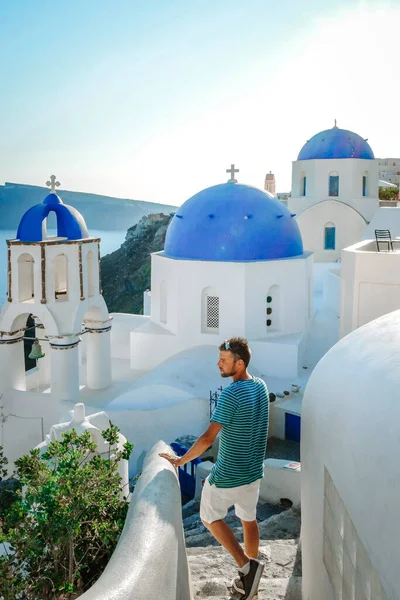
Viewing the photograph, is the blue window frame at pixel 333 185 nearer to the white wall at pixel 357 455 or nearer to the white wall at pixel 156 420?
the white wall at pixel 156 420

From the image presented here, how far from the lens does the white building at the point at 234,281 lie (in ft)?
46.8

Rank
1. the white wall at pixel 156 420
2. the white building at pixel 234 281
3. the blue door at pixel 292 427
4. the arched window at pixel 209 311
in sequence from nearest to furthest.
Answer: the white wall at pixel 156 420 < the blue door at pixel 292 427 < the white building at pixel 234 281 < the arched window at pixel 209 311

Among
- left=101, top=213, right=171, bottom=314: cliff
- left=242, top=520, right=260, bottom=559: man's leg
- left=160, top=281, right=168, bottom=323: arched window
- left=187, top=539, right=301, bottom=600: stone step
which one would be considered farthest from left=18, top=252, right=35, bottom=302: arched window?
left=101, top=213, right=171, bottom=314: cliff

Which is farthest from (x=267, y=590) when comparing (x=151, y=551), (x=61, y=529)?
(x=151, y=551)

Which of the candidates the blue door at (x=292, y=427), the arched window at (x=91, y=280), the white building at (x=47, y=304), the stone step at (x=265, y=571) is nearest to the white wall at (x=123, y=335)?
the arched window at (x=91, y=280)

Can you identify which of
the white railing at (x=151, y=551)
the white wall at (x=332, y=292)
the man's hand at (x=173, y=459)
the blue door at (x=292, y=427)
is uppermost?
the white wall at (x=332, y=292)

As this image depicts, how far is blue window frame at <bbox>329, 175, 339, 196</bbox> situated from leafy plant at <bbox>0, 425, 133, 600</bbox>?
2046 centimetres

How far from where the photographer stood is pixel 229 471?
12.9ft

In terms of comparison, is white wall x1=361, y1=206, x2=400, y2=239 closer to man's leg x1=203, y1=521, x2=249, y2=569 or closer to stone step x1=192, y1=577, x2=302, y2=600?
stone step x1=192, y1=577, x2=302, y2=600

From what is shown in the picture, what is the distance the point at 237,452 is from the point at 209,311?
10861mm

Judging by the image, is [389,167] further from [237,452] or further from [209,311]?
[237,452]

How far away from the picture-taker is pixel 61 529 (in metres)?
3.70

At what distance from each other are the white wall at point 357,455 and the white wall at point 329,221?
1852cm

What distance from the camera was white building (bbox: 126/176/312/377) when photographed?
14.3m
